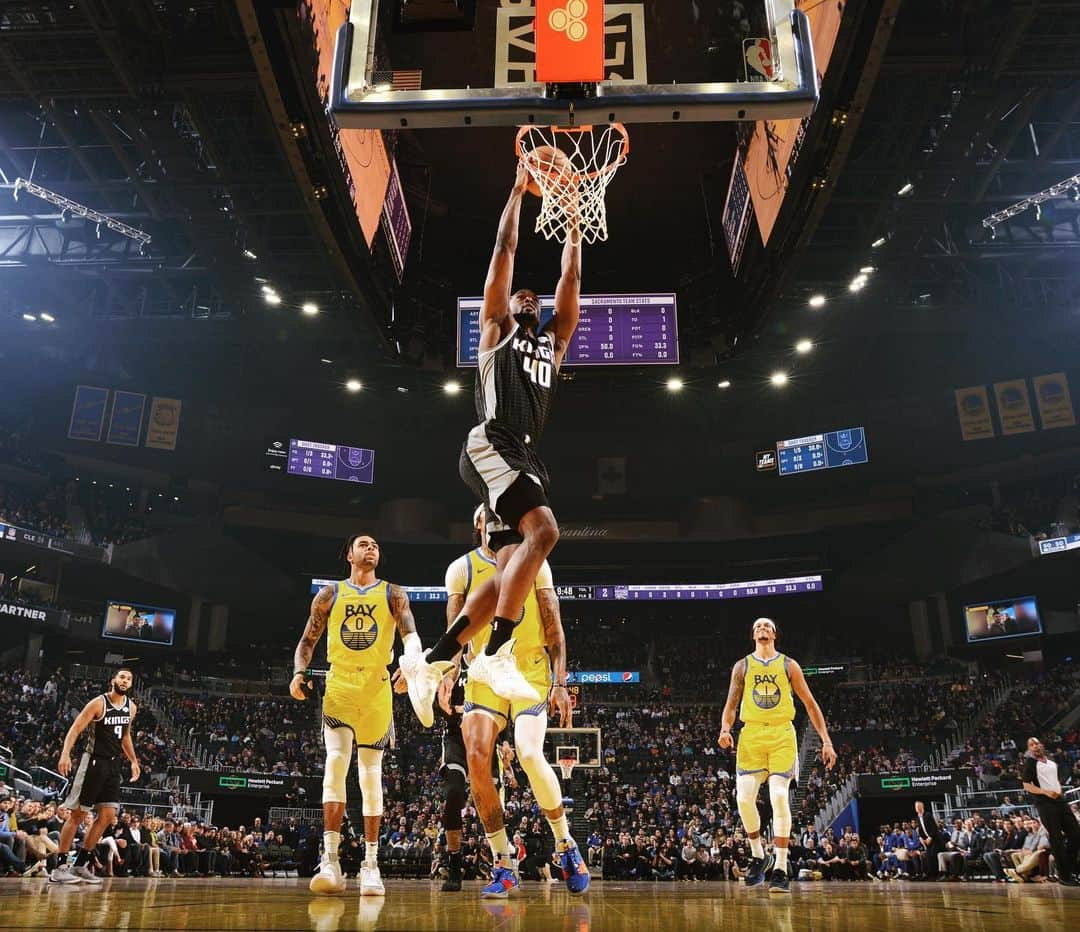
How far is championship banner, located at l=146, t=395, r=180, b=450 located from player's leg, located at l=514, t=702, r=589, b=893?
27886 millimetres

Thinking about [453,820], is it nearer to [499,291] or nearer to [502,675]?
[502,675]

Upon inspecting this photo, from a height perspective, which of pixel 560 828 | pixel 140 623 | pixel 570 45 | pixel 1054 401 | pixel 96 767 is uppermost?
pixel 1054 401

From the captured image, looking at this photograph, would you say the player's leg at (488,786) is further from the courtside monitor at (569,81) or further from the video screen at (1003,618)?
the video screen at (1003,618)

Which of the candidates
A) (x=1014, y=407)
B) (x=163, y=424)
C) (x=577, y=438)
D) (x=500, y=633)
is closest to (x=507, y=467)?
(x=500, y=633)

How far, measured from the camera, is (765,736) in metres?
8.15

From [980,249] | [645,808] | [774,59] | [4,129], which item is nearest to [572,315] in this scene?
[774,59]

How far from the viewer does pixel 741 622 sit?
34.9 meters

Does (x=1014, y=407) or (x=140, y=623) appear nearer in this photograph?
(x=1014, y=407)

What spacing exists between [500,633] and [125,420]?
95.5ft

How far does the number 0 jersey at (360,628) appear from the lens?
677 centimetres

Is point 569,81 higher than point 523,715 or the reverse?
higher

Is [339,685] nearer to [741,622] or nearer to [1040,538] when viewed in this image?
[1040,538]

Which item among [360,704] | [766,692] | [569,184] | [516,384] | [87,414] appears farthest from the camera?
[87,414]

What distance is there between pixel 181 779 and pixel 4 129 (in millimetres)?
15327
